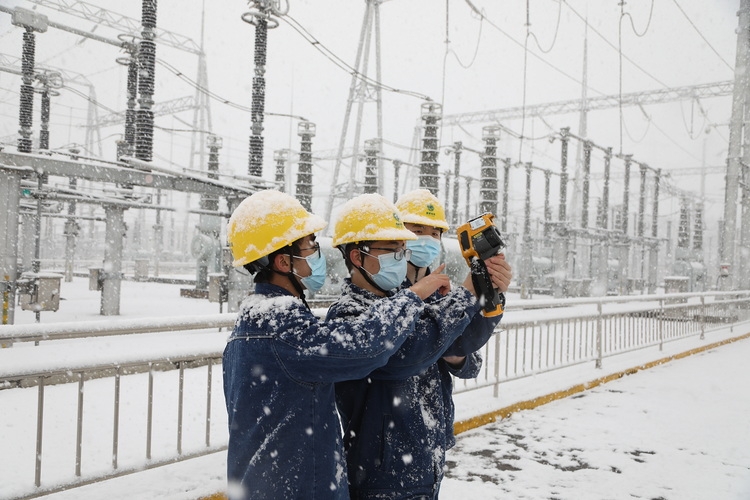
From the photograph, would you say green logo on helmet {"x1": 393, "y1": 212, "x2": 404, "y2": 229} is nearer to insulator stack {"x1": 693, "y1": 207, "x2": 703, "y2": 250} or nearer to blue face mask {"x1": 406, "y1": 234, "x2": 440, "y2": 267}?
blue face mask {"x1": 406, "y1": 234, "x2": 440, "y2": 267}

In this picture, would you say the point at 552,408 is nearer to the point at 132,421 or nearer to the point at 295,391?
the point at 132,421

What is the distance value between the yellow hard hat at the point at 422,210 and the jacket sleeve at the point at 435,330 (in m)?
1.11

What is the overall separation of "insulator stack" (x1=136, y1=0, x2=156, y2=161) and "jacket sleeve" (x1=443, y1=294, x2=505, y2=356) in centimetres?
1066

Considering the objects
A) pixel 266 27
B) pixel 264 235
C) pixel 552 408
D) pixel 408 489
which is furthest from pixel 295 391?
pixel 266 27

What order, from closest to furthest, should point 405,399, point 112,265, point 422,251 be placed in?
point 405,399
point 422,251
point 112,265

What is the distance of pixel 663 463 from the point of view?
475cm

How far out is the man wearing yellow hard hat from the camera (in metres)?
1.57

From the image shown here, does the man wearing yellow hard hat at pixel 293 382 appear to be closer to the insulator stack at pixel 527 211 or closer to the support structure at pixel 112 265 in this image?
the support structure at pixel 112 265

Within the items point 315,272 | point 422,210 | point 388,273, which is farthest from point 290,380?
point 422,210

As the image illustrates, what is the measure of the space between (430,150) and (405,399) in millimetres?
13473

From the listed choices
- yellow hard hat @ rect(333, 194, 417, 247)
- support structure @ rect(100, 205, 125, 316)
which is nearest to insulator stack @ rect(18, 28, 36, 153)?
support structure @ rect(100, 205, 125, 316)

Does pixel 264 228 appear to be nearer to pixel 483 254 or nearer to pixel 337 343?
pixel 337 343

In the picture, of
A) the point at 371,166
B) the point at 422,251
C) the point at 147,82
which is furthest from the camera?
the point at 371,166

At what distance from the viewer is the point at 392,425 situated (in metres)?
1.99
